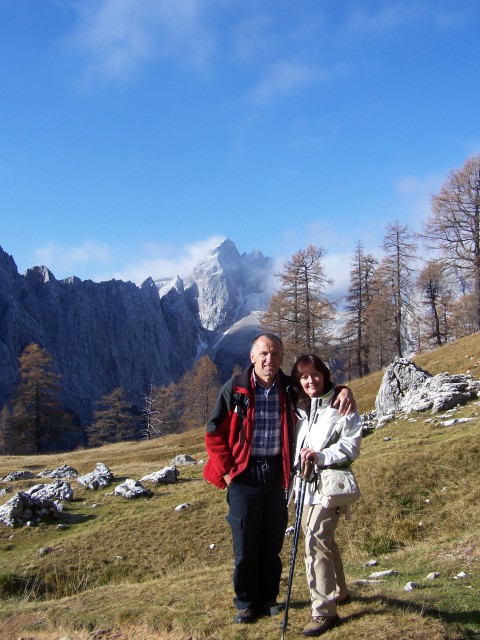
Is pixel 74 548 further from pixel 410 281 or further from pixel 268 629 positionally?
pixel 410 281

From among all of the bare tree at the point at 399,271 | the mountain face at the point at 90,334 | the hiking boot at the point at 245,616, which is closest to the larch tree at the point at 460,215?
the bare tree at the point at 399,271

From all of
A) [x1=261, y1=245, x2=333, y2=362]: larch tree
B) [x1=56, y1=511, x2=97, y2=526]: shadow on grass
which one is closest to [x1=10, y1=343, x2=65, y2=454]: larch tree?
[x1=261, y1=245, x2=333, y2=362]: larch tree

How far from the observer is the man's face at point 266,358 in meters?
5.61

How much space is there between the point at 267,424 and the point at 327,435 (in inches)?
29.6

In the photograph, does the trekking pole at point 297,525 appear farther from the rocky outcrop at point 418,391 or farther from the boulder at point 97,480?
the rocky outcrop at point 418,391

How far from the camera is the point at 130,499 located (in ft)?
54.9

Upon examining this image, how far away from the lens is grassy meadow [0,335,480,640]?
5.50 m

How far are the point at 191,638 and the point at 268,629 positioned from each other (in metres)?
0.84

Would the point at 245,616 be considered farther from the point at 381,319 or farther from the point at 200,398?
the point at 200,398

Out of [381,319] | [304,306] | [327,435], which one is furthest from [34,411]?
[327,435]

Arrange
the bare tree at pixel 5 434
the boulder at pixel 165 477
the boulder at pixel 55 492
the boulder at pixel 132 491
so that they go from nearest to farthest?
the boulder at pixel 132 491 < the boulder at pixel 55 492 < the boulder at pixel 165 477 < the bare tree at pixel 5 434

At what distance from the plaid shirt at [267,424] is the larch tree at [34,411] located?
5233cm

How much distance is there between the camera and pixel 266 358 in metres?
5.61

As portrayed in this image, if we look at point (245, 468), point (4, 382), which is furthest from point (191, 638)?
point (4, 382)
